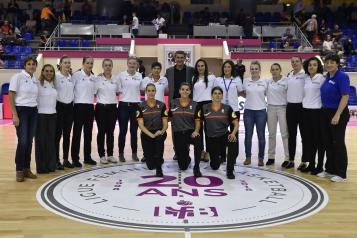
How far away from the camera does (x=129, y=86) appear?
6.73 metres

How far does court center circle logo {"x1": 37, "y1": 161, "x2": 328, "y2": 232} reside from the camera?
4.30 meters

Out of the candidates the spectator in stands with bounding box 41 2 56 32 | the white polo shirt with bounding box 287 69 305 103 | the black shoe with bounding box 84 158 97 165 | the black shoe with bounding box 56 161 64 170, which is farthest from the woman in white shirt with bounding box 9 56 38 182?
the spectator in stands with bounding box 41 2 56 32

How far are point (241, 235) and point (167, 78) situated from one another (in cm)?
342

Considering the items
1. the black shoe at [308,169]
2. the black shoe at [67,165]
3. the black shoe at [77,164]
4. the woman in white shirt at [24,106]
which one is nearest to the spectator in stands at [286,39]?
the black shoe at [308,169]

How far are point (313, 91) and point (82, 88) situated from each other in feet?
10.7

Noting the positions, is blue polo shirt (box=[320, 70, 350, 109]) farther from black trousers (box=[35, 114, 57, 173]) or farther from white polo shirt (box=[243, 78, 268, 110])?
black trousers (box=[35, 114, 57, 173])

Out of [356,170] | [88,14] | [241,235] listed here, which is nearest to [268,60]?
[88,14]

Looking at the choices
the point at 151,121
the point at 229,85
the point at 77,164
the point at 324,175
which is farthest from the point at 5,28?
the point at 324,175

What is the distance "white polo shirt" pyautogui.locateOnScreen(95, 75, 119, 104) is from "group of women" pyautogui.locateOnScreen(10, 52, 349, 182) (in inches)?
0.6

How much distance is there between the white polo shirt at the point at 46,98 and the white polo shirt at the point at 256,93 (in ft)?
9.22

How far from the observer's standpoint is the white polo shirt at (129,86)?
6.74m

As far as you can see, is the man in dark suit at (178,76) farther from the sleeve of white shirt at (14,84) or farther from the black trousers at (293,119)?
the sleeve of white shirt at (14,84)

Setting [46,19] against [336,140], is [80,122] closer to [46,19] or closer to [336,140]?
[336,140]

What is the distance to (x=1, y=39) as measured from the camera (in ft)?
57.4
